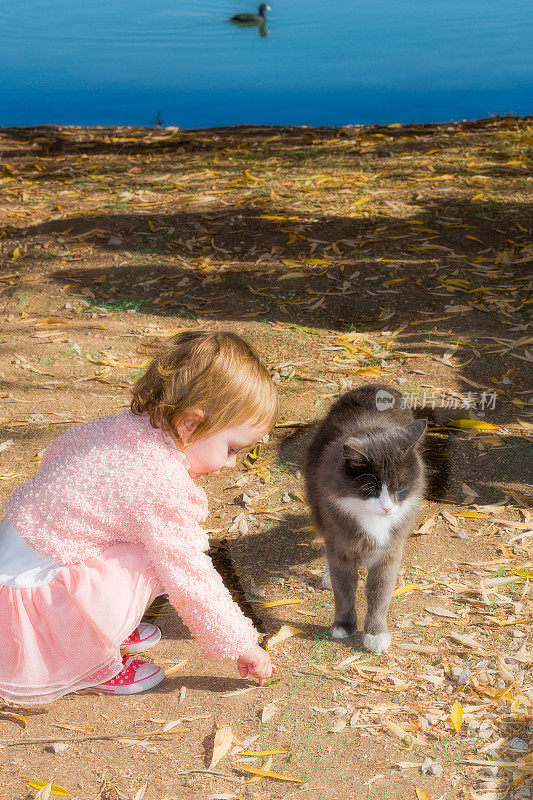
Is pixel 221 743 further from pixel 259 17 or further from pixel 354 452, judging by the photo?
pixel 259 17

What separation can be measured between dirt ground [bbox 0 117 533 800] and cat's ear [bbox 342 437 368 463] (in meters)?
0.94

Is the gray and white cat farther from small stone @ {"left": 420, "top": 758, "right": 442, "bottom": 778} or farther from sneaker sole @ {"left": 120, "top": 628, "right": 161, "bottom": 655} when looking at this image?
sneaker sole @ {"left": 120, "top": 628, "right": 161, "bottom": 655}

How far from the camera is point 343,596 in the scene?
3.86 metres

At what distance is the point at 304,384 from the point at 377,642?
2.66 meters

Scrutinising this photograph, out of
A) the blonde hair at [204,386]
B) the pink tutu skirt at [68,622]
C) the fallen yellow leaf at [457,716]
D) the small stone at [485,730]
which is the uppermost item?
the blonde hair at [204,386]

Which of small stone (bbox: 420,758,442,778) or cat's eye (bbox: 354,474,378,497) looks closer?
small stone (bbox: 420,758,442,778)

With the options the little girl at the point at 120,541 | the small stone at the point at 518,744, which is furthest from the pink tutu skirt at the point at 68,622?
the small stone at the point at 518,744

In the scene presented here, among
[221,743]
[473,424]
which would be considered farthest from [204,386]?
[473,424]

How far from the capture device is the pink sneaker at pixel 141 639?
12.4ft

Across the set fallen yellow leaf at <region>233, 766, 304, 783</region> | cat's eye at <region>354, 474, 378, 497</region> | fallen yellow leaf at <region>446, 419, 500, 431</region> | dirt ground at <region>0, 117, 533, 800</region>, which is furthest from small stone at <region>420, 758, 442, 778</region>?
fallen yellow leaf at <region>446, 419, 500, 431</region>

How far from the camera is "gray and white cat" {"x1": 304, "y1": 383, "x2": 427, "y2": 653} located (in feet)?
11.9

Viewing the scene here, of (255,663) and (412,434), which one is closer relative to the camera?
(255,663)

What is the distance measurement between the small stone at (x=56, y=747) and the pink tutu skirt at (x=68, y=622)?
0.17 meters

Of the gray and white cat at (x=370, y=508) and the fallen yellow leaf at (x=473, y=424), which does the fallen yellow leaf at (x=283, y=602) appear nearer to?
the gray and white cat at (x=370, y=508)
